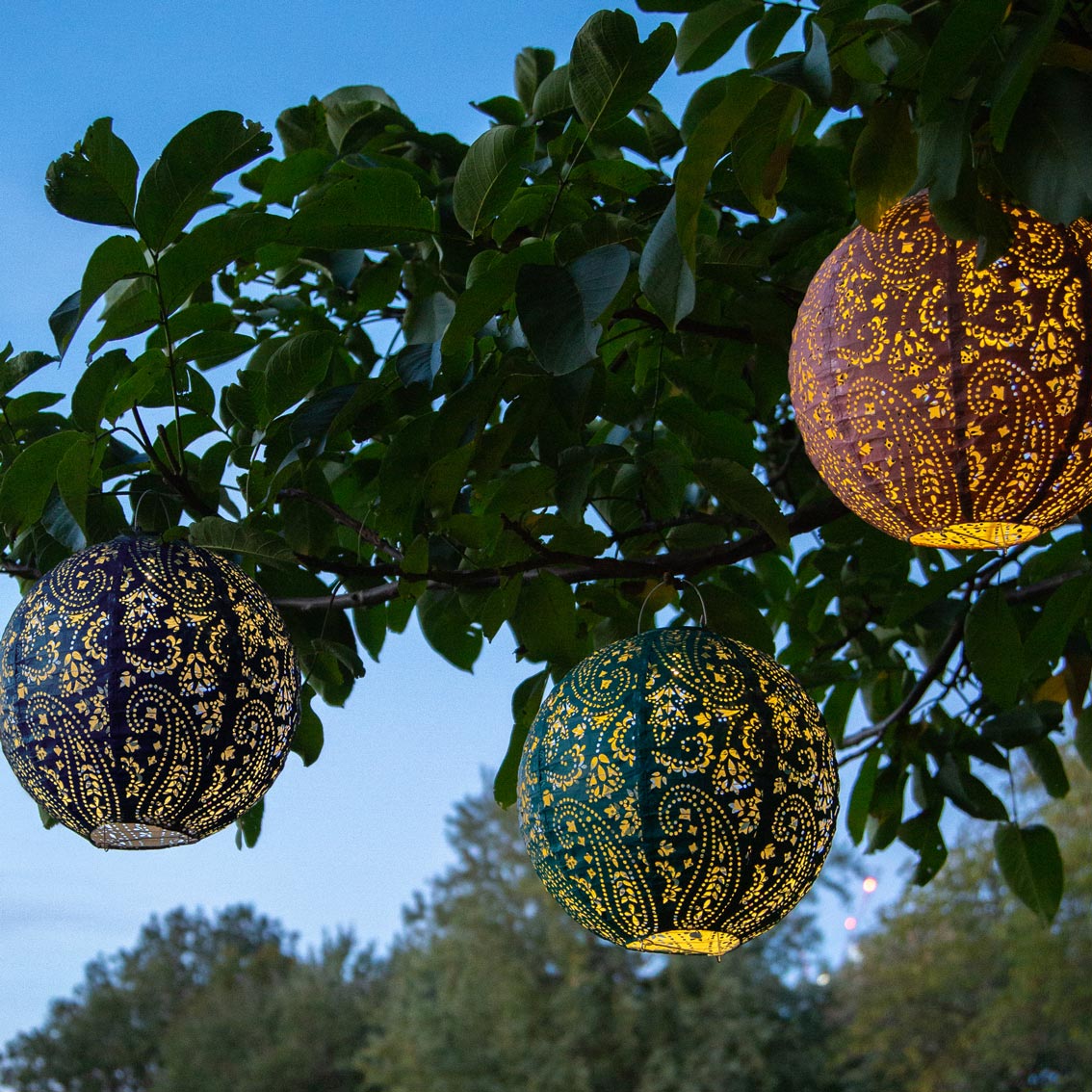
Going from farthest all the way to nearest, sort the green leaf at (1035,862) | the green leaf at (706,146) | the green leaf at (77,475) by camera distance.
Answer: the green leaf at (1035,862) → the green leaf at (77,475) → the green leaf at (706,146)

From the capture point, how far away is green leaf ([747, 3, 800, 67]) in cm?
172

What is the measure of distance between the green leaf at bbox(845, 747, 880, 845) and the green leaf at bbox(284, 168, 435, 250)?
1558 millimetres

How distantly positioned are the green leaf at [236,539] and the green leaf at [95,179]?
0.37 meters

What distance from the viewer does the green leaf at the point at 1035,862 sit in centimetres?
229

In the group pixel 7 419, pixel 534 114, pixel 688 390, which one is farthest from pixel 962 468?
pixel 7 419

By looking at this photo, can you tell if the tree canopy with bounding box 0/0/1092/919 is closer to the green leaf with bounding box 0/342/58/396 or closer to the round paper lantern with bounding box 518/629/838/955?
the green leaf with bounding box 0/342/58/396

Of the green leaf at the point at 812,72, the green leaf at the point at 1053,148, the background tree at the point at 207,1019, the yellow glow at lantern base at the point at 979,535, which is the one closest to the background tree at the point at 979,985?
the background tree at the point at 207,1019

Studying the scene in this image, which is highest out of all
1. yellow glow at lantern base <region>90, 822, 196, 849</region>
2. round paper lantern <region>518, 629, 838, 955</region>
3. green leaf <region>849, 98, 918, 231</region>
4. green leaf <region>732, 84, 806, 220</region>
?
green leaf <region>732, 84, 806, 220</region>

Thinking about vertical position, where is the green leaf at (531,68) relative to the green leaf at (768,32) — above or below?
above

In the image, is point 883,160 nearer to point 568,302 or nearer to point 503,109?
point 568,302

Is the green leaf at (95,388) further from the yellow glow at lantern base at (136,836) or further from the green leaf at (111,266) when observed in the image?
the yellow glow at lantern base at (136,836)

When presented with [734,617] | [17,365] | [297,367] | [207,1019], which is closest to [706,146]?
[297,367]

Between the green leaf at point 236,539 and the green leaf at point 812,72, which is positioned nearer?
the green leaf at point 812,72

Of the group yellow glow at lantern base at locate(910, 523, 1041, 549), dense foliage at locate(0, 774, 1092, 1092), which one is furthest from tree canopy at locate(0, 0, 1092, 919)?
dense foliage at locate(0, 774, 1092, 1092)
